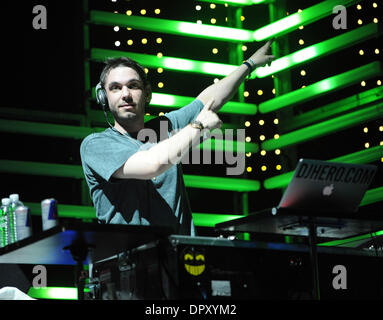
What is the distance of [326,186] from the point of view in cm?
Answer: 251

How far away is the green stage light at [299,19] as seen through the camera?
4.08 metres

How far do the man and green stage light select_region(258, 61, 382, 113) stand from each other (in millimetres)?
704

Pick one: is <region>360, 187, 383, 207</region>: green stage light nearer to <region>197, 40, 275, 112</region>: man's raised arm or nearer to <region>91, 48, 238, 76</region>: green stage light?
<region>197, 40, 275, 112</region>: man's raised arm

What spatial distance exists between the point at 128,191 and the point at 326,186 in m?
0.84

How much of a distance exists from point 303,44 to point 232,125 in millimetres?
608

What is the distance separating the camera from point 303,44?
454 cm

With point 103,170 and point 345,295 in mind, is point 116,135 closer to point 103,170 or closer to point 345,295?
point 103,170

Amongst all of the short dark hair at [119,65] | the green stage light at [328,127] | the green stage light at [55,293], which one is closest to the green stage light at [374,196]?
the green stage light at [328,127]

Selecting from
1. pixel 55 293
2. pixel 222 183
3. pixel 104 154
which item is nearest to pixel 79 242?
pixel 104 154

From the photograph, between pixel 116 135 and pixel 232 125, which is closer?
pixel 116 135

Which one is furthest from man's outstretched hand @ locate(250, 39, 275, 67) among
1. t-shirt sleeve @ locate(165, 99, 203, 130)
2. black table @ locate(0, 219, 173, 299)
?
black table @ locate(0, 219, 173, 299)
